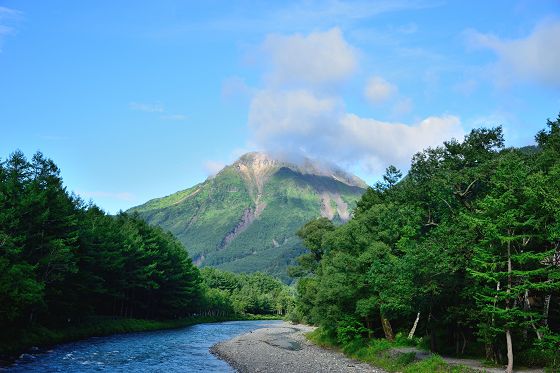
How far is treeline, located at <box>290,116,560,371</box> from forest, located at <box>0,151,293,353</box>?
A: 31.9 meters

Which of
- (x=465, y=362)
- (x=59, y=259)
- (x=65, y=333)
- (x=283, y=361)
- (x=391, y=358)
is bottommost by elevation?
(x=283, y=361)

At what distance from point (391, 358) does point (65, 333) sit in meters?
41.5

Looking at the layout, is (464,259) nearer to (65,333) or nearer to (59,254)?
(59,254)

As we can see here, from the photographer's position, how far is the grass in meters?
36.0

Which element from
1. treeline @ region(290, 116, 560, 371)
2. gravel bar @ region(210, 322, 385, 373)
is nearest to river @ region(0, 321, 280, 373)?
gravel bar @ region(210, 322, 385, 373)

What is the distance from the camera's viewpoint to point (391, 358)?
145ft

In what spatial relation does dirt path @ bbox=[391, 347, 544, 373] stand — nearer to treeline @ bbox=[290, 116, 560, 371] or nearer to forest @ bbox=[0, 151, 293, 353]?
treeline @ bbox=[290, 116, 560, 371]

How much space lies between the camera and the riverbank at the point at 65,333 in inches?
1804

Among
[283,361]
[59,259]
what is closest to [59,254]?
[59,259]

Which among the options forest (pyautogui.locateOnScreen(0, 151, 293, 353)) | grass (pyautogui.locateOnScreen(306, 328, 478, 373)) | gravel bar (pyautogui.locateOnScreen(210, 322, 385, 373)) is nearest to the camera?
grass (pyautogui.locateOnScreen(306, 328, 478, 373))

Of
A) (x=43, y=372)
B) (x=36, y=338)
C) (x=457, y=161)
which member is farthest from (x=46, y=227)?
(x=457, y=161)

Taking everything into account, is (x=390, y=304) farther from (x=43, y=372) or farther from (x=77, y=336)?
(x=77, y=336)

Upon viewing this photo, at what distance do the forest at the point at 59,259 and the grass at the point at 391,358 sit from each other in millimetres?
32683

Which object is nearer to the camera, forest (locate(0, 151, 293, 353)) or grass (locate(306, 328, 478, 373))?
grass (locate(306, 328, 478, 373))
